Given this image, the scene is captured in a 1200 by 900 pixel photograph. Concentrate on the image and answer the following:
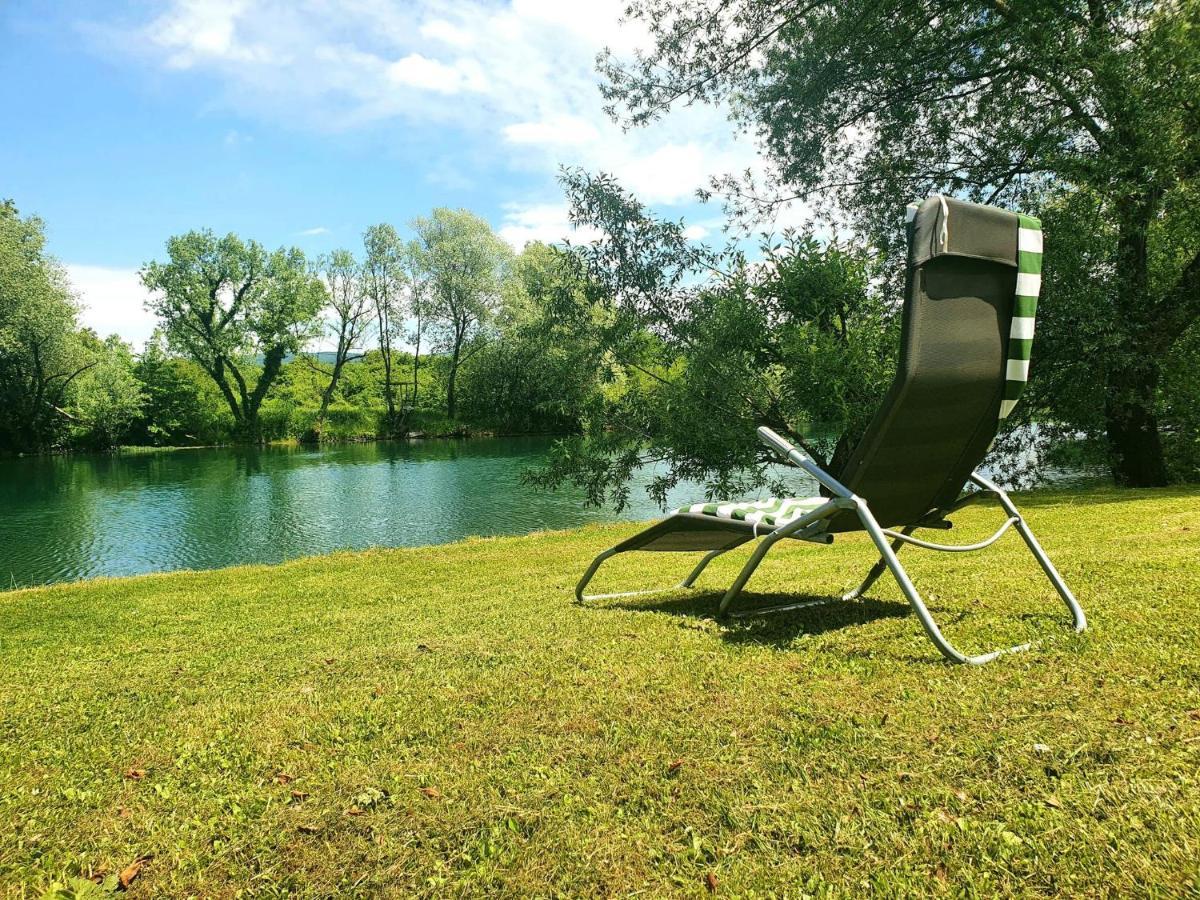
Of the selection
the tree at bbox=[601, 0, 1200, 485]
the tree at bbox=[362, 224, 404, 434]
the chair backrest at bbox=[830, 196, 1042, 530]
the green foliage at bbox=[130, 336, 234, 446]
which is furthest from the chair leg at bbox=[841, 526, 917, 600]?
the green foliage at bbox=[130, 336, 234, 446]

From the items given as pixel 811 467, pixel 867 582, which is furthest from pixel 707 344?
Result: pixel 811 467

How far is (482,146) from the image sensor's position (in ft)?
143

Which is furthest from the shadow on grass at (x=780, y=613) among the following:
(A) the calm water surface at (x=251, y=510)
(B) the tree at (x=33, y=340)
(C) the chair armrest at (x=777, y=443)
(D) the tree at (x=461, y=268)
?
(D) the tree at (x=461, y=268)

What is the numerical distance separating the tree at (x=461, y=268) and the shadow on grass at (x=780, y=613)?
43592 mm

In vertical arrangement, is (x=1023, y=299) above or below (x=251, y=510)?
above

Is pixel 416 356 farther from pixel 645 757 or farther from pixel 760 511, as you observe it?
pixel 645 757

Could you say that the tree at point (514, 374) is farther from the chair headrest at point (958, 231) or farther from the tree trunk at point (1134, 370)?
the chair headrest at point (958, 231)

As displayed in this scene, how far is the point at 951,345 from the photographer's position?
307 centimetres

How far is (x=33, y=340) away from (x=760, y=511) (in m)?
42.0

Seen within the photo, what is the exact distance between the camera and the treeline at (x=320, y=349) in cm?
4247

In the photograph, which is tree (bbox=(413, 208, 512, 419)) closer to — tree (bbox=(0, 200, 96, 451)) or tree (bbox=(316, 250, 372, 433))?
tree (bbox=(316, 250, 372, 433))

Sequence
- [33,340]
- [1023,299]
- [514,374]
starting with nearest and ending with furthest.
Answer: [1023,299] < [33,340] < [514,374]

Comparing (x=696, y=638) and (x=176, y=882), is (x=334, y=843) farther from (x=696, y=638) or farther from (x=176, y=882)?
(x=696, y=638)

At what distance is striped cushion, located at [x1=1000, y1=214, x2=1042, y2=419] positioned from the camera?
318cm
